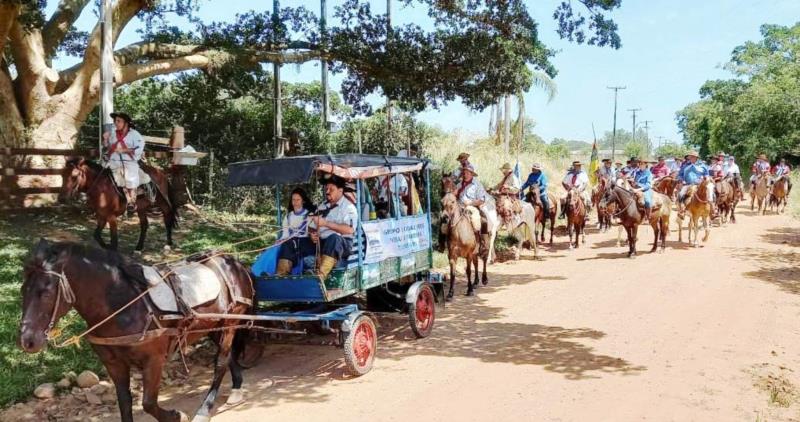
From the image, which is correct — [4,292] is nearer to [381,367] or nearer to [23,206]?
[381,367]

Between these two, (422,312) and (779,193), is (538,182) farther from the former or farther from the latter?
(779,193)

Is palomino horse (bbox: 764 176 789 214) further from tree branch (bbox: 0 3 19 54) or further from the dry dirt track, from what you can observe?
tree branch (bbox: 0 3 19 54)

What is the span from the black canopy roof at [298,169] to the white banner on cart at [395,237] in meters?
0.69

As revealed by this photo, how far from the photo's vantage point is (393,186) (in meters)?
9.61

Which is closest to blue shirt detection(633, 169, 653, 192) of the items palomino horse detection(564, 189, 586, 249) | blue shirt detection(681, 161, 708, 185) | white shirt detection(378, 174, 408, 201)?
palomino horse detection(564, 189, 586, 249)

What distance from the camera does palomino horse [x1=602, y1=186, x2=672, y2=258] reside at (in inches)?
658

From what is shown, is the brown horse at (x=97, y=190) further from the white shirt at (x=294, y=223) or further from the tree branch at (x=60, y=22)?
the tree branch at (x=60, y=22)

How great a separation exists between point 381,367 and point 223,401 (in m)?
1.93

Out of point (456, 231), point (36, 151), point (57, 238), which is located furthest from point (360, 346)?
point (36, 151)

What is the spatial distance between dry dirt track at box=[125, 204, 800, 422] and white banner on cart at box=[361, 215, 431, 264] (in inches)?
51.3

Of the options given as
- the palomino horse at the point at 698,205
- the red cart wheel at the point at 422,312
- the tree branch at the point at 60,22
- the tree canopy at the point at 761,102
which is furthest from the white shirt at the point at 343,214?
the tree canopy at the point at 761,102

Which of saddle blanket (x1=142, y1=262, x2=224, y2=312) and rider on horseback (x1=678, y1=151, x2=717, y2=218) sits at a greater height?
rider on horseback (x1=678, y1=151, x2=717, y2=218)

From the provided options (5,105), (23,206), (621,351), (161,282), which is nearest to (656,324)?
(621,351)

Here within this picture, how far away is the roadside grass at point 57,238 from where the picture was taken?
7.00 m
